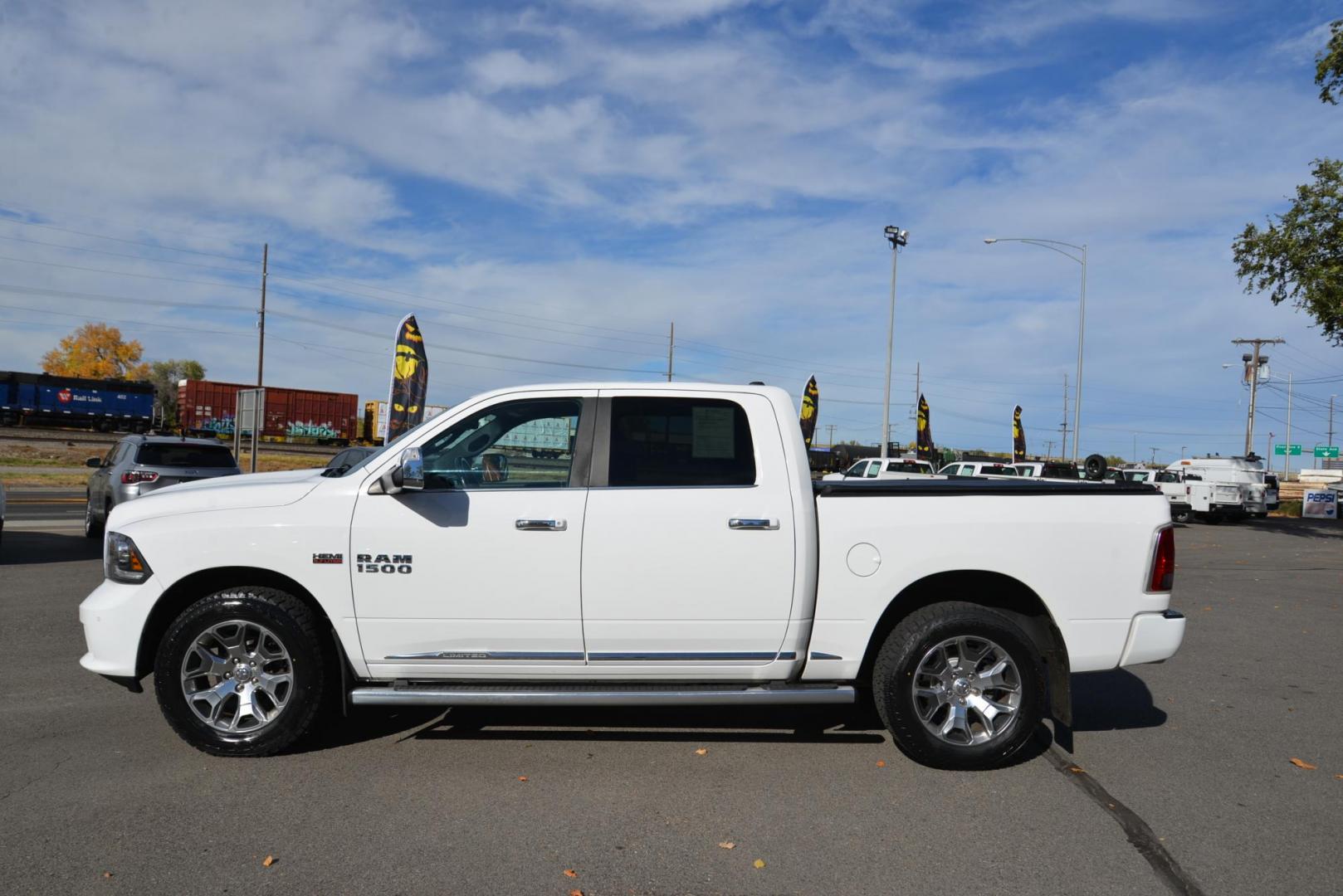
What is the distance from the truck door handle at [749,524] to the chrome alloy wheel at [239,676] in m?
2.34

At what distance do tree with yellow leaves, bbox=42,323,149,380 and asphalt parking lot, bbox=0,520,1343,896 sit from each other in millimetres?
102147

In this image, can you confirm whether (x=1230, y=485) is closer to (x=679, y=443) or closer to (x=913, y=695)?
(x=913, y=695)

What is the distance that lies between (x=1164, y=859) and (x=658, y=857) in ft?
6.79

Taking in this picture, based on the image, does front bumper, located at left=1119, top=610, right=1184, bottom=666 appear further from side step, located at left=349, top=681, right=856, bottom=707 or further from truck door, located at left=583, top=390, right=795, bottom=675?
truck door, located at left=583, top=390, right=795, bottom=675

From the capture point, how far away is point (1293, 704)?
20.8ft

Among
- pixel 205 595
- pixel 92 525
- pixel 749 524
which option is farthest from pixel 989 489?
pixel 92 525

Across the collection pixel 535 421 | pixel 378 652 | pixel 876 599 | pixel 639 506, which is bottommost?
pixel 378 652

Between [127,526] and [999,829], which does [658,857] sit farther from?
[127,526]

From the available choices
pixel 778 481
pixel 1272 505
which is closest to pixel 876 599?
pixel 778 481

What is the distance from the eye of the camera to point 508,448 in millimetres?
4973

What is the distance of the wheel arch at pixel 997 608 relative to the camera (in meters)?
4.93

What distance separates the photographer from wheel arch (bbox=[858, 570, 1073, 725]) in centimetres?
493

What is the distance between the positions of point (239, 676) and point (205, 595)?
483 mm

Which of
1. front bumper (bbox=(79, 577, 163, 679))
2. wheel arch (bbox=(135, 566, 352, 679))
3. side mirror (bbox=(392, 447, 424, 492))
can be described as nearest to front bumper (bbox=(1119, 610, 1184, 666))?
side mirror (bbox=(392, 447, 424, 492))
